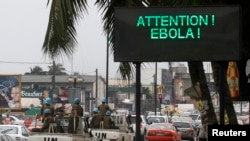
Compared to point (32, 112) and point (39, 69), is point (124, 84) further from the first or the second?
point (39, 69)

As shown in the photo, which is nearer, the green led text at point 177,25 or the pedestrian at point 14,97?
the green led text at point 177,25

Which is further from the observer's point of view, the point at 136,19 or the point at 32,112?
the point at 32,112

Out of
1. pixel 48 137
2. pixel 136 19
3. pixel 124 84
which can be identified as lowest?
pixel 48 137

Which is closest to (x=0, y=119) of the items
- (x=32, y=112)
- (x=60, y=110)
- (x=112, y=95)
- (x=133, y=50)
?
(x=32, y=112)

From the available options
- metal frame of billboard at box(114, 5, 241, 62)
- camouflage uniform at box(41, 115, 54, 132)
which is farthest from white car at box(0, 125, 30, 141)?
metal frame of billboard at box(114, 5, 241, 62)

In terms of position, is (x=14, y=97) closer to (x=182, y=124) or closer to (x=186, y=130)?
(x=182, y=124)

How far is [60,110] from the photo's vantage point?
909 inches

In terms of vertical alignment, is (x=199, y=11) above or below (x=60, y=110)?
above

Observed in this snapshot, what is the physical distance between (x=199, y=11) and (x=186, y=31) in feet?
1.15

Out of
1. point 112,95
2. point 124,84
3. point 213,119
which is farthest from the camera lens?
point 112,95

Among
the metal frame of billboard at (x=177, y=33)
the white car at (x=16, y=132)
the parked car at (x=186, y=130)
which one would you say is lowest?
the parked car at (x=186, y=130)

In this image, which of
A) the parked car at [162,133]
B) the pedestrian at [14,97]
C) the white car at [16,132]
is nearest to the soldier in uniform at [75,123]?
the white car at [16,132]

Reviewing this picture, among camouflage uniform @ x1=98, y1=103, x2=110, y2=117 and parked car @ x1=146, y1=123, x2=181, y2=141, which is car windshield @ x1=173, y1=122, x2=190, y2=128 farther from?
camouflage uniform @ x1=98, y1=103, x2=110, y2=117

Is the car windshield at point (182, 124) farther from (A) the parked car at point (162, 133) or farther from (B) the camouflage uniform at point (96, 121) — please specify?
(B) the camouflage uniform at point (96, 121)
